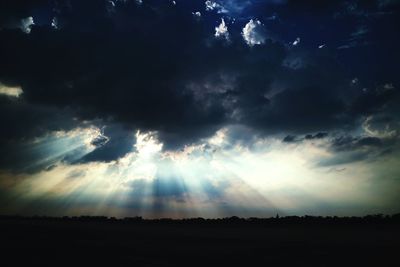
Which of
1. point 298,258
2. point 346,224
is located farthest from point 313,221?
point 298,258

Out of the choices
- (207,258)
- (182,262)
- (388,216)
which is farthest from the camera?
(388,216)

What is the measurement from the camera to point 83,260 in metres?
22.9

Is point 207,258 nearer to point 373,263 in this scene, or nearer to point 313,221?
point 373,263

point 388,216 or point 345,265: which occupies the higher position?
point 388,216

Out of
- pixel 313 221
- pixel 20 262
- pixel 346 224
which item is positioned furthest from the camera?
pixel 313 221

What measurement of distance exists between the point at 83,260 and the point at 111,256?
2590 mm

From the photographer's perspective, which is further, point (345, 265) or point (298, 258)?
point (298, 258)

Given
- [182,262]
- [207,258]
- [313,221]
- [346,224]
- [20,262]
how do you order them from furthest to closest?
[313,221], [346,224], [207,258], [182,262], [20,262]

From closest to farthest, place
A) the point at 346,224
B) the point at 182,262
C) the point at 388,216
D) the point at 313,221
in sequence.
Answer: the point at 182,262 → the point at 388,216 → the point at 346,224 → the point at 313,221

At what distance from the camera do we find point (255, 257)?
25328 millimetres

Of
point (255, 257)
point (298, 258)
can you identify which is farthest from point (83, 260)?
point (298, 258)

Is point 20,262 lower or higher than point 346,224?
lower

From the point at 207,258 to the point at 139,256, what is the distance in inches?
183

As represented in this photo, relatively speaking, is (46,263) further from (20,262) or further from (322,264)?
(322,264)
